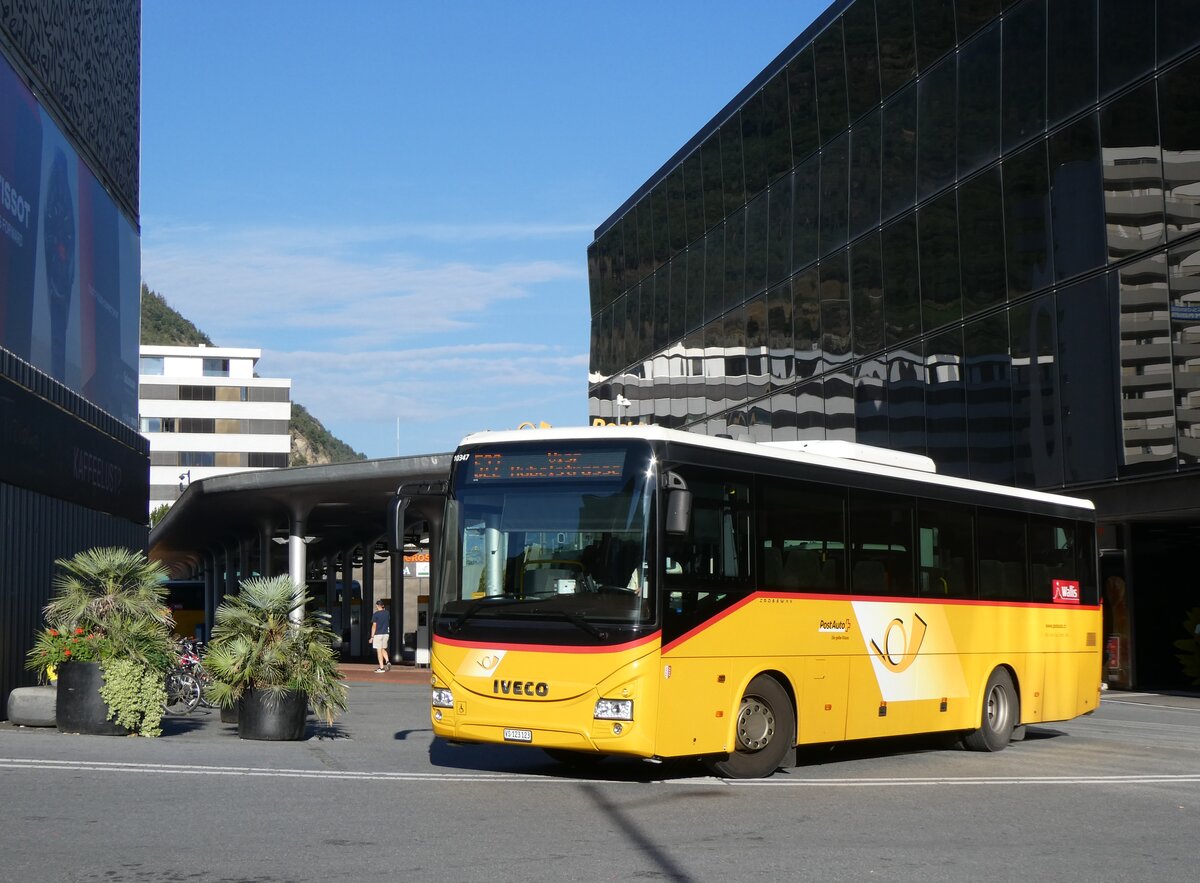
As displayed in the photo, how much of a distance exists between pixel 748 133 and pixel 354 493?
1555 centimetres

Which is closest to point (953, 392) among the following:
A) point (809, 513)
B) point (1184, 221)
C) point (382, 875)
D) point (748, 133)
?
point (1184, 221)

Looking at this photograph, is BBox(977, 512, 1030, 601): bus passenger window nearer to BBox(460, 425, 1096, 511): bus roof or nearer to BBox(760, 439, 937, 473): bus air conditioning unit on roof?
BBox(460, 425, 1096, 511): bus roof

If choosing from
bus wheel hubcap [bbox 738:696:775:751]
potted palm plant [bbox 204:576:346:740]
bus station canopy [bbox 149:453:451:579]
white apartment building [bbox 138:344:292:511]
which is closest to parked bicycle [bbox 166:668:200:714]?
bus station canopy [bbox 149:453:451:579]

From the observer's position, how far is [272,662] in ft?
55.9

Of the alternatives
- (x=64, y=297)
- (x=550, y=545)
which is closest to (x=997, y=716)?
(x=550, y=545)

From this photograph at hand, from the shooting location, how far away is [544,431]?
13.6 metres

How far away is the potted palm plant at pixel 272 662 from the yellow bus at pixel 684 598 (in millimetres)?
3260

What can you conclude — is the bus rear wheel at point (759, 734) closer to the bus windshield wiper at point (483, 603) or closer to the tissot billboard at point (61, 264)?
the bus windshield wiper at point (483, 603)

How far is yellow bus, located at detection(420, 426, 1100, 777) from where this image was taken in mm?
12727

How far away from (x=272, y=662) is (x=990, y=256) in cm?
2025

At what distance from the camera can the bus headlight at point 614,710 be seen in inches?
494

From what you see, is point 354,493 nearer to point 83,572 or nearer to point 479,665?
point 83,572

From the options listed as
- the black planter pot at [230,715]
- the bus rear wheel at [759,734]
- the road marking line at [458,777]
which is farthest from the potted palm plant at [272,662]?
the bus rear wheel at [759,734]

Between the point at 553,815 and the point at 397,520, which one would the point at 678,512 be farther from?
the point at 553,815
